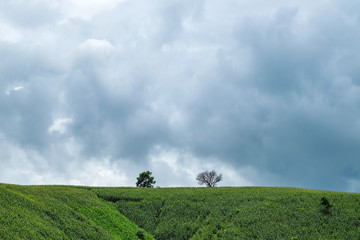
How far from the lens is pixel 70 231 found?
33.1 m

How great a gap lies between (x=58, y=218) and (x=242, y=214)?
25525 millimetres

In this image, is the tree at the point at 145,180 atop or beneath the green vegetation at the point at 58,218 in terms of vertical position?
atop

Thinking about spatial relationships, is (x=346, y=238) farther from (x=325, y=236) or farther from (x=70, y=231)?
(x=70, y=231)

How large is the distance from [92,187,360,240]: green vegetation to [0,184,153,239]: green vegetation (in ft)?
14.8

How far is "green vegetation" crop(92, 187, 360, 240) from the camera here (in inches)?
1572

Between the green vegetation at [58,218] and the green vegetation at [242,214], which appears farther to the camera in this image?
the green vegetation at [242,214]

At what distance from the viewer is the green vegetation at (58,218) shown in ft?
92.7

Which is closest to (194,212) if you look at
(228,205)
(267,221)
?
(228,205)

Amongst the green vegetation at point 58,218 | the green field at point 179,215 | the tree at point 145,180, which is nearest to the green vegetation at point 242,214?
the green field at point 179,215

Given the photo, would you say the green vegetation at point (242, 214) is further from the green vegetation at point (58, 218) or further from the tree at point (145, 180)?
the tree at point (145, 180)

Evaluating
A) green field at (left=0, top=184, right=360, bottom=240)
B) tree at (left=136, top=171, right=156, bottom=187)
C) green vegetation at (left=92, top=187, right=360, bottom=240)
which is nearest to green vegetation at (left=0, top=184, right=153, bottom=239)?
green field at (left=0, top=184, right=360, bottom=240)

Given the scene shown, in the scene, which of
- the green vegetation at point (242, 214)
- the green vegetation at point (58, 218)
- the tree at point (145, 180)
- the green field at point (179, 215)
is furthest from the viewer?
the tree at point (145, 180)

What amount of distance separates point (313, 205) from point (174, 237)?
2137 cm

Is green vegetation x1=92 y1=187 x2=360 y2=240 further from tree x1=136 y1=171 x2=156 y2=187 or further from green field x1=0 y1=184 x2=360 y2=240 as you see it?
tree x1=136 y1=171 x2=156 y2=187
